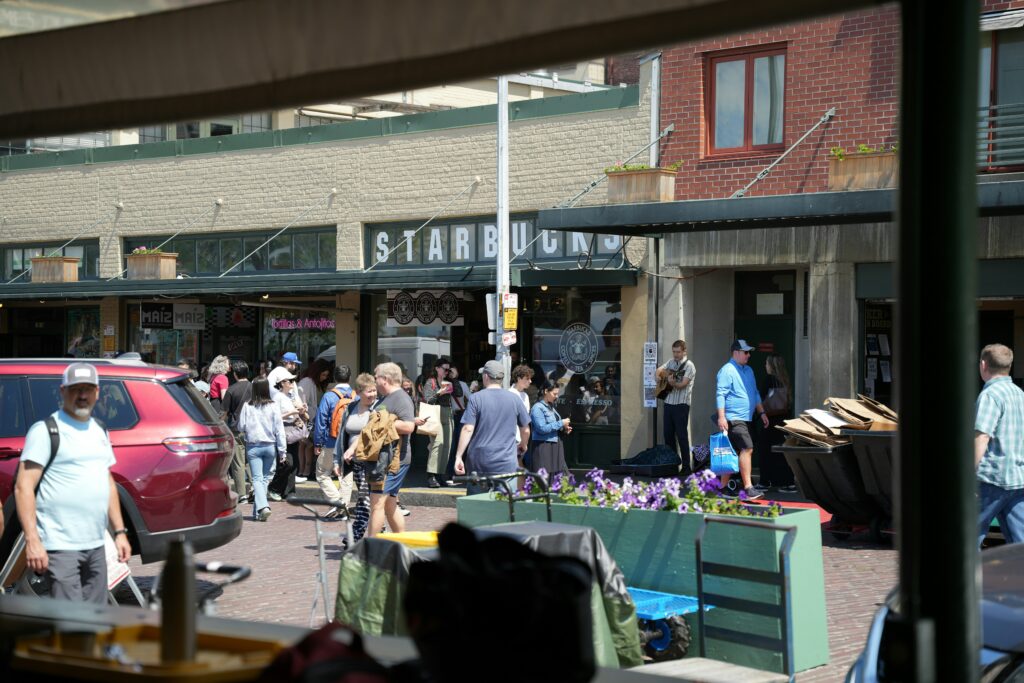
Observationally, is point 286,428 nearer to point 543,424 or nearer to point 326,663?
point 543,424

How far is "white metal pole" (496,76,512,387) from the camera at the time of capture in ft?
63.0

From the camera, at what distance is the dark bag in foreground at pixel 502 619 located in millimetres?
2430

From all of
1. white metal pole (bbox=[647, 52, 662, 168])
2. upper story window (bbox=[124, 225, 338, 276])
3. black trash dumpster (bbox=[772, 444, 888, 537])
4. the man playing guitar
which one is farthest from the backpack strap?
upper story window (bbox=[124, 225, 338, 276])

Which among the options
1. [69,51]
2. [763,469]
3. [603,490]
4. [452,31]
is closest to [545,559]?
[452,31]

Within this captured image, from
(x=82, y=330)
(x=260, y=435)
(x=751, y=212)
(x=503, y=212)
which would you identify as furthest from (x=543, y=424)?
(x=82, y=330)

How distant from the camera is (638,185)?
1884 cm

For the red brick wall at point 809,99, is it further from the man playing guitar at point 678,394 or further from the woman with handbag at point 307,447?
the woman with handbag at point 307,447

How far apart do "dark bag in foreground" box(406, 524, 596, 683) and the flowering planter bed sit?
4657 millimetres

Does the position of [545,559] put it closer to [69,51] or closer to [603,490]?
[69,51]

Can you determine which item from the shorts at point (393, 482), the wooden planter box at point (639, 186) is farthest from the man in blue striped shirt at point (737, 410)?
the shorts at point (393, 482)

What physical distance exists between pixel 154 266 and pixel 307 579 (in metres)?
15.1

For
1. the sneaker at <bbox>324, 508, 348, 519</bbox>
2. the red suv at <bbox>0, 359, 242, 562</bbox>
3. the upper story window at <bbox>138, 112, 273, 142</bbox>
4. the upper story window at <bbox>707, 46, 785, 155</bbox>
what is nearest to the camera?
the sneaker at <bbox>324, 508, 348, 519</bbox>

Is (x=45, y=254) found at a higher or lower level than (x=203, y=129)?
lower

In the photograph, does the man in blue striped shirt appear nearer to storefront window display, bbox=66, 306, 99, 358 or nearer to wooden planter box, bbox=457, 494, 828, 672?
wooden planter box, bbox=457, 494, 828, 672
